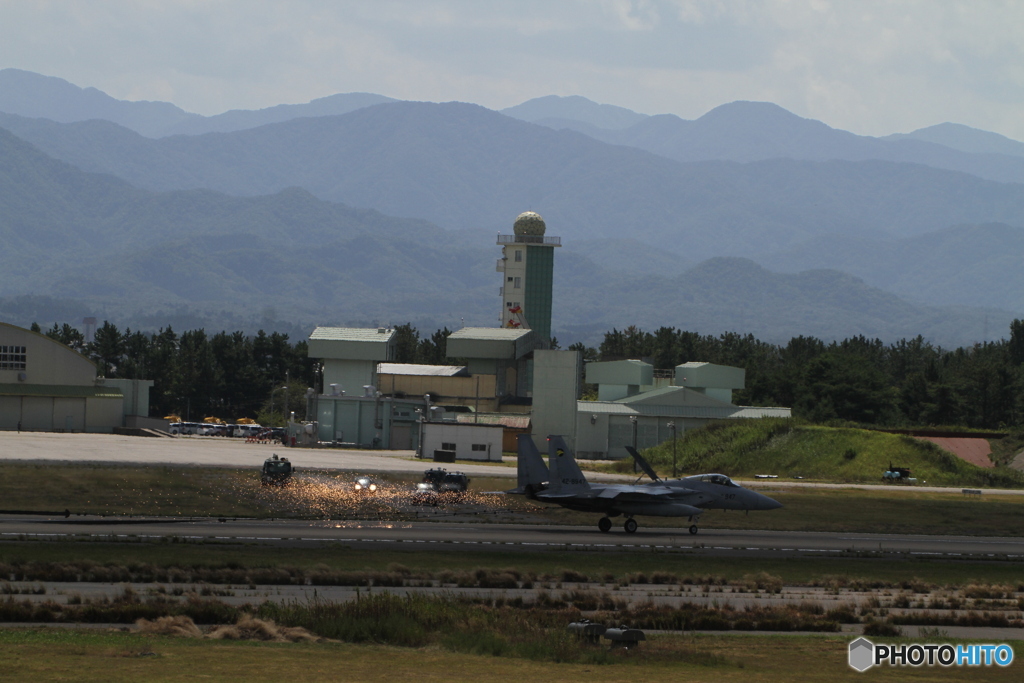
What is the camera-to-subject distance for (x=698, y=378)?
141375 millimetres

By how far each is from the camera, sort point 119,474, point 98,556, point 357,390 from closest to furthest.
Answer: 1. point 98,556
2. point 119,474
3. point 357,390

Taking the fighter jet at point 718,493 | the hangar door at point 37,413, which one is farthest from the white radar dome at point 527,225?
the fighter jet at point 718,493

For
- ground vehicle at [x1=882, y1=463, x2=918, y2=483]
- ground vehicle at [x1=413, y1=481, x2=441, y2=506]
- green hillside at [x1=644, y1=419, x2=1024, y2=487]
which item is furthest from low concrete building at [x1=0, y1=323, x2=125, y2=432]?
ground vehicle at [x1=882, y1=463, x2=918, y2=483]

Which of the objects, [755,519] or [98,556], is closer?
[98,556]

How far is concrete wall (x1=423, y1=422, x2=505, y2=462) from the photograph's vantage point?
104 meters

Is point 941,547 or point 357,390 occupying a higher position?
point 357,390

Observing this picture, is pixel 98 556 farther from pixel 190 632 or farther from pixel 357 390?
pixel 357 390

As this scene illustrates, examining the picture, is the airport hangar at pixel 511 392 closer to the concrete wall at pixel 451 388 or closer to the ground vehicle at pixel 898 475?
the concrete wall at pixel 451 388

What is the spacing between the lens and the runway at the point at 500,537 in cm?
4759

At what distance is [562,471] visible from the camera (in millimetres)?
55906

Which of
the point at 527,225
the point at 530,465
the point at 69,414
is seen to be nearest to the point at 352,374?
the point at 69,414

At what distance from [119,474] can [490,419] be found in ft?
186

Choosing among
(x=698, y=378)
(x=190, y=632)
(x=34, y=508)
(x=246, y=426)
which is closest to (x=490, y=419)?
(x=698, y=378)

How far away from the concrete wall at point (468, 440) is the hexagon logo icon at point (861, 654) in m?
76.1
